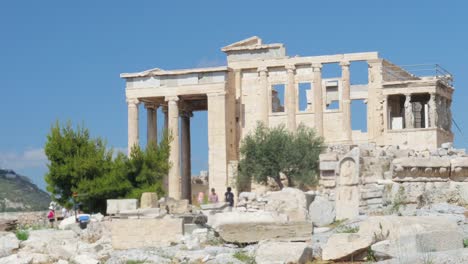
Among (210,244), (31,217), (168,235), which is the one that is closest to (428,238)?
(210,244)

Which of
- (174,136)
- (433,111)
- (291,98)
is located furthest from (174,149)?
(433,111)

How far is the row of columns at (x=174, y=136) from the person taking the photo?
149 ft

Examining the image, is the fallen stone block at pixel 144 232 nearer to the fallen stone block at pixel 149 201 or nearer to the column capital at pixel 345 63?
the fallen stone block at pixel 149 201

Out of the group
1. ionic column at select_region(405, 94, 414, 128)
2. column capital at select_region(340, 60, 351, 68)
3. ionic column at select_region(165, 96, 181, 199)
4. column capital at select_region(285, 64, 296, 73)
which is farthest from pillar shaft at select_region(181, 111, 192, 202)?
ionic column at select_region(405, 94, 414, 128)

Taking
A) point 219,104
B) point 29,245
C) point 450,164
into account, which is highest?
point 219,104

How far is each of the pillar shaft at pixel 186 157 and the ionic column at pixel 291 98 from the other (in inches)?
223

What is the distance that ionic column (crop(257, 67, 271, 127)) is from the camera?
45969 mm

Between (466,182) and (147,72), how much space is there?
2805 cm

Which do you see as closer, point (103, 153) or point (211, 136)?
point (103, 153)

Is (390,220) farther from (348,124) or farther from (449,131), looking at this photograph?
(449,131)

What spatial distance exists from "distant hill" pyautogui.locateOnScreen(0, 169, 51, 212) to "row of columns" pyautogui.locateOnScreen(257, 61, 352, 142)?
13.1 metres

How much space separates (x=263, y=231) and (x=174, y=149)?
29.5m

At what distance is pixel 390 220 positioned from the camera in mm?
14211

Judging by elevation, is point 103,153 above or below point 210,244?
above
